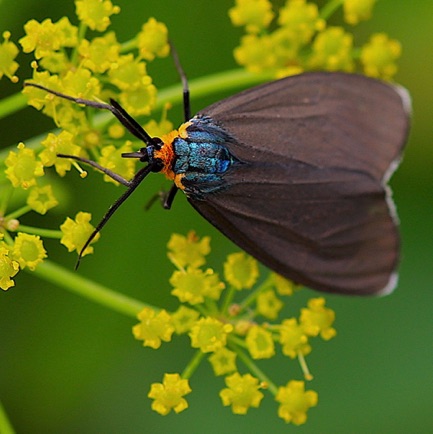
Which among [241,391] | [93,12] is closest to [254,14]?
[93,12]

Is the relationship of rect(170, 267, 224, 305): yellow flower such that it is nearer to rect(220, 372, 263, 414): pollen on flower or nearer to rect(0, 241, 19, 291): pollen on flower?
rect(220, 372, 263, 414): pollen on flower

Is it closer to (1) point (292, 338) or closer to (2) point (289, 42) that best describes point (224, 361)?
(1) point (292, 338)

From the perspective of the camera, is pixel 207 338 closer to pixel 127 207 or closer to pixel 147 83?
pixel 147 83

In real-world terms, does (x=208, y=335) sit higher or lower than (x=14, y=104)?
lower

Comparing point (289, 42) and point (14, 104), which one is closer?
point (14, 104)

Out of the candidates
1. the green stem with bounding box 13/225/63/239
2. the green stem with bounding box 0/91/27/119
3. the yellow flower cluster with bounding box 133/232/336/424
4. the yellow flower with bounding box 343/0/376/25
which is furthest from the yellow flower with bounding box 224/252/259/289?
the yellow flower with bounding box 343/0/376/25

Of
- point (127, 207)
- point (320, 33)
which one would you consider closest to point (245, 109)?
point (320, 33)

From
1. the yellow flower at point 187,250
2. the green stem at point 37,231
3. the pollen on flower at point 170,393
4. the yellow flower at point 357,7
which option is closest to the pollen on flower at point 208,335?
the pollen on flower at point 170,393
